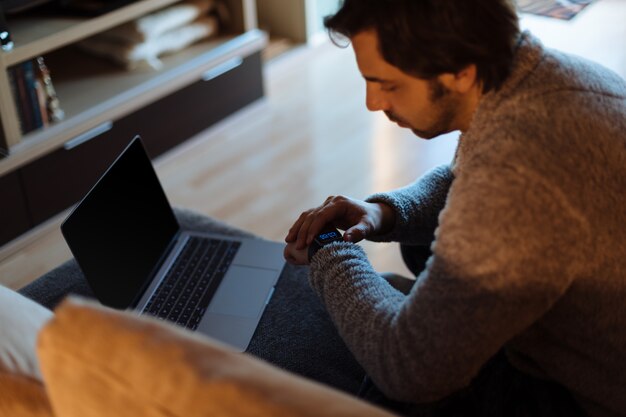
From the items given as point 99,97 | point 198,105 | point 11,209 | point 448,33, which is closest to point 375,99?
point 448,33

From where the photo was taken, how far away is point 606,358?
3.57ft

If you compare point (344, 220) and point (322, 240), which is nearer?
point (322, 240)

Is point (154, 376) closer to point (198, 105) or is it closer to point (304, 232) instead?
point (304, 232)

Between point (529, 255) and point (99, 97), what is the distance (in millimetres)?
1790

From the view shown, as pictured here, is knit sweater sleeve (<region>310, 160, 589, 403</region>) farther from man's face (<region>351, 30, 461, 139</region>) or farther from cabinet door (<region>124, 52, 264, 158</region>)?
cabinet door (<region>124, 52, 264, 158</region>)

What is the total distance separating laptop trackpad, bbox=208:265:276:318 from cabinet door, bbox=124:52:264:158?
109 centimetres

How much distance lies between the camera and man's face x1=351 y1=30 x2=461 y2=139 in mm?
1117

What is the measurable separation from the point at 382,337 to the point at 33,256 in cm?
143

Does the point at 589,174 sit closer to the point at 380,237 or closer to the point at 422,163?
the point at 380,237

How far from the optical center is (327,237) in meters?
1.29

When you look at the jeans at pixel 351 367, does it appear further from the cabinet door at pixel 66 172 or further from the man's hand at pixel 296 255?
the cabinet door at pixel 66 172

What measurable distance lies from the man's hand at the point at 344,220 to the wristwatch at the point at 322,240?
0.4 inches

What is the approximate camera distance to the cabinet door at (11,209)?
84.5 inches

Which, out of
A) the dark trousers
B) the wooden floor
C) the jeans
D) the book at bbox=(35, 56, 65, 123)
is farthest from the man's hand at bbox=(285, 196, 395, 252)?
the book at bbox=(35, 56, 65, 123)
